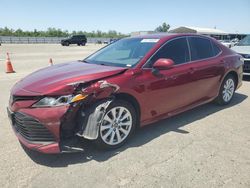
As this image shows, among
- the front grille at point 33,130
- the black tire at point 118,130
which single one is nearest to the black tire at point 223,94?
the black tire at point 118,130

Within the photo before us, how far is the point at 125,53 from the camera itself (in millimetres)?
4625

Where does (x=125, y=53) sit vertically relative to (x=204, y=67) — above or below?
above

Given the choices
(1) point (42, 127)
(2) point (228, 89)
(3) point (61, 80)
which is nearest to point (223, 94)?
(2) point (228, 89)

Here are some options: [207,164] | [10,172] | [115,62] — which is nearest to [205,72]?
[115,62]

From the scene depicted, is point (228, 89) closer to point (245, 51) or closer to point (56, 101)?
point (245, 51)

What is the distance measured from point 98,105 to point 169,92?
1.43 m

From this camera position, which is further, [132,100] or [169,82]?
[169,82]

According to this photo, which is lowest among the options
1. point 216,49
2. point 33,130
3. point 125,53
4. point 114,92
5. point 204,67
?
point 33,130

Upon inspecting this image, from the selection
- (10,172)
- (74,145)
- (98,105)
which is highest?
(98,105)

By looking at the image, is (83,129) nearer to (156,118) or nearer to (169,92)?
(156,118)

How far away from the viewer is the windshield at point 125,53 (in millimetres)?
4203

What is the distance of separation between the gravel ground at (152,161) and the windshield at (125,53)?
1.28 m

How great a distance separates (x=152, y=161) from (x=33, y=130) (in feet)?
5.40

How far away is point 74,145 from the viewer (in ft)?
11.3
